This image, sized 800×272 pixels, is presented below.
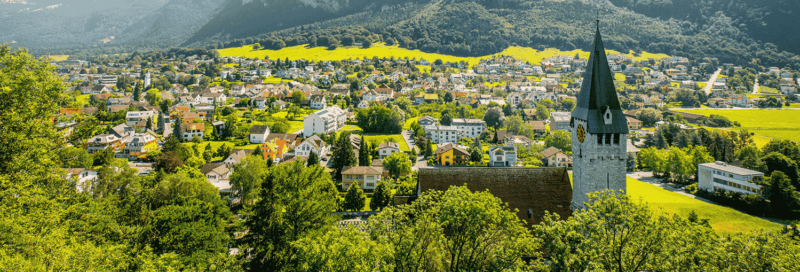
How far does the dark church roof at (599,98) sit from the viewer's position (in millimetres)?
18422

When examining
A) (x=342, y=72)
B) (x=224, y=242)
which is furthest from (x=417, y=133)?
(x=342, y=72)

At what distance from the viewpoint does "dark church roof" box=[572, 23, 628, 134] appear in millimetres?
18422

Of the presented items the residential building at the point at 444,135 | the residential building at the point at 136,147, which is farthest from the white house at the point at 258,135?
the residential building at the point at 444,135

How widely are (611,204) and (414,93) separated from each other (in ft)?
375

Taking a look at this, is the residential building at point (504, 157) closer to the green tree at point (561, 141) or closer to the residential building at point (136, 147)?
the green tree at point (561, 141)

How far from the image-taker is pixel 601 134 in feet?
60.9

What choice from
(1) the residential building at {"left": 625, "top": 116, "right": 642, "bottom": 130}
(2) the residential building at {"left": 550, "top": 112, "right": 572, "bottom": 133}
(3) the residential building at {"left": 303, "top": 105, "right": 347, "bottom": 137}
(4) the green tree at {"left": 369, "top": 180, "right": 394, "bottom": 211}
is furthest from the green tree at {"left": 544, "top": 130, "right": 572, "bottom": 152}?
(4) the green tree at {"left": 369, "top": 180, "right": 394, "bottom": 211}

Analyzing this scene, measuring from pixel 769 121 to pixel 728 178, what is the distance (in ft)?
247

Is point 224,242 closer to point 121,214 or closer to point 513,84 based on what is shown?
point 121,214

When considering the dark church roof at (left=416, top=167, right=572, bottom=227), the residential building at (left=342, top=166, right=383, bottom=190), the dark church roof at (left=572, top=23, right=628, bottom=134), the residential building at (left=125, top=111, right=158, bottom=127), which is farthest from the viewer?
the residential building at (left=125, top=111, right=158, bottom=127)

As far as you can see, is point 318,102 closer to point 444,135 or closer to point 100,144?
point 444,135

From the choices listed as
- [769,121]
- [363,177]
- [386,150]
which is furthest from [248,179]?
[769,121]

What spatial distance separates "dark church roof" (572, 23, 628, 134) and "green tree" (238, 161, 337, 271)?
13.3m

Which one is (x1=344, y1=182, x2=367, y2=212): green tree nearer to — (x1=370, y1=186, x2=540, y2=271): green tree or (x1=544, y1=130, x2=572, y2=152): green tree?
(x1=370, y1=186, x2=540, y2=271): green tree
